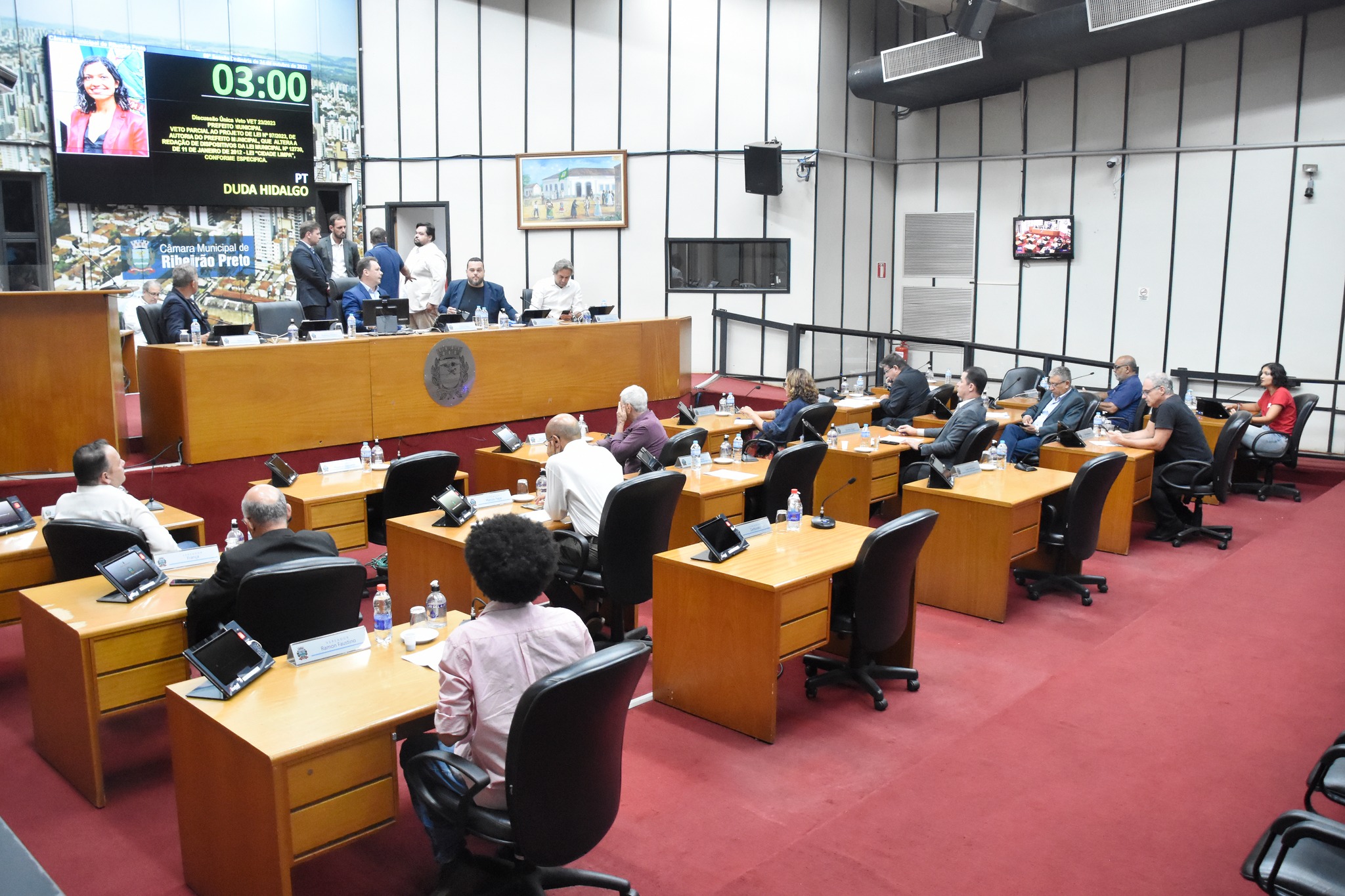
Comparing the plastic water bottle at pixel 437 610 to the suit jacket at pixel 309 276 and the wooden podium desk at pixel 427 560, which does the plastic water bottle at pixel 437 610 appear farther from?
the suit jacket at pixel 309 276

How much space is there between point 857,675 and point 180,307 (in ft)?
18.2

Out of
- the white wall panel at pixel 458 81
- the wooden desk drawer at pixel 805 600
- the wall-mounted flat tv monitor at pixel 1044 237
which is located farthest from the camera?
the white wall panel at pixel 458 81

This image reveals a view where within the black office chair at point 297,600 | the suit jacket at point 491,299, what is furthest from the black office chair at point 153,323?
the black office chair at point 297,600

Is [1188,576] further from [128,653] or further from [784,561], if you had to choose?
[128,653]

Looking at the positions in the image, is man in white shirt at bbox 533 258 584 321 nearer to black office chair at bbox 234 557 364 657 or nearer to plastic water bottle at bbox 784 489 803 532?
plastic water bottle at bbox 784 489 803 532

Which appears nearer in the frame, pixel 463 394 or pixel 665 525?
pixel 665 525

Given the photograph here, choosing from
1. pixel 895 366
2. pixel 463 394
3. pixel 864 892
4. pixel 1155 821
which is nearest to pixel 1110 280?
pixel 895 366

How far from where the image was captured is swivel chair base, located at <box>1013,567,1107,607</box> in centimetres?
→ 600

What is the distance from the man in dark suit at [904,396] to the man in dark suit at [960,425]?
1.13 metres

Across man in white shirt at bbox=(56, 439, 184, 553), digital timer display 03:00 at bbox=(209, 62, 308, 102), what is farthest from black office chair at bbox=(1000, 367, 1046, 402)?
digital timer display 03:00 at bbox=(209, 62, 308, 102)

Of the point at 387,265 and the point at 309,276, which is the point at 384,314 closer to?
the point at 309,276

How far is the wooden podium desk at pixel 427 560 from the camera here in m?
4.81

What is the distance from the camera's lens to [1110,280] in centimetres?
1095

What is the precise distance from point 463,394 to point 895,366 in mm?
3662
